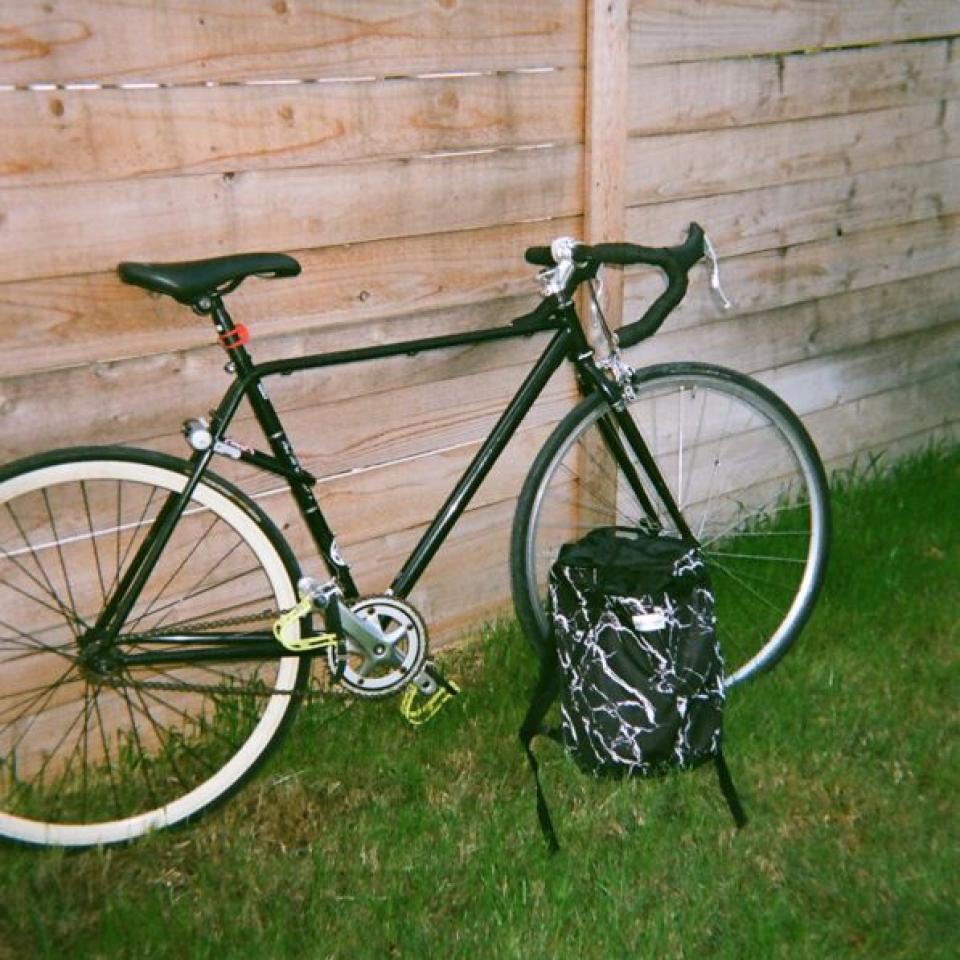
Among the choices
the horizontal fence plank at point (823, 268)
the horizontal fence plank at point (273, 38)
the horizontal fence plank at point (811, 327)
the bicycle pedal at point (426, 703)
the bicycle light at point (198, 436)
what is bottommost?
the bicycle pedal at point (426, 703)

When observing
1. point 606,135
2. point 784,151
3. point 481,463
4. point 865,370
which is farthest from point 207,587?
point 865,370

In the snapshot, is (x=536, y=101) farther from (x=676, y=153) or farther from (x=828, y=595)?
(x=828, y=595)

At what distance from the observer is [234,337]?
259cm

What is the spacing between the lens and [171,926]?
2494 millimetres

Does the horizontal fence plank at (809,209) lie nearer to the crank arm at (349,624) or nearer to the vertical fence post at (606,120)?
the vertical fence post at (606,120)

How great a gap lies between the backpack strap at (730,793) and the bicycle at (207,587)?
48cm

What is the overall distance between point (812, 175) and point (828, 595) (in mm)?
1415

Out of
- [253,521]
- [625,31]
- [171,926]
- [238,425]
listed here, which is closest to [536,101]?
[625,31]

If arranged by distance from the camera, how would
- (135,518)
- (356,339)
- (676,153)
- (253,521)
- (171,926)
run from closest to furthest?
(171,926) < (253,521) < (135,518) < (356,339) < (676,153)

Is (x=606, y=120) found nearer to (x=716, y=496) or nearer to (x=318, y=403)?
(x=318, y=403)

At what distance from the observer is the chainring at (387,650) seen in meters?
2.88

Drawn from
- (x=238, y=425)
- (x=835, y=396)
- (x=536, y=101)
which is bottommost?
(x=835, y=396)

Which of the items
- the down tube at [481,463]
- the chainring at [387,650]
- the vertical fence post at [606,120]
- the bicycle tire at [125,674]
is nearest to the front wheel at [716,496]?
the down tube at [481,463]

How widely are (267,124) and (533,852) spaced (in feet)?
5.94
